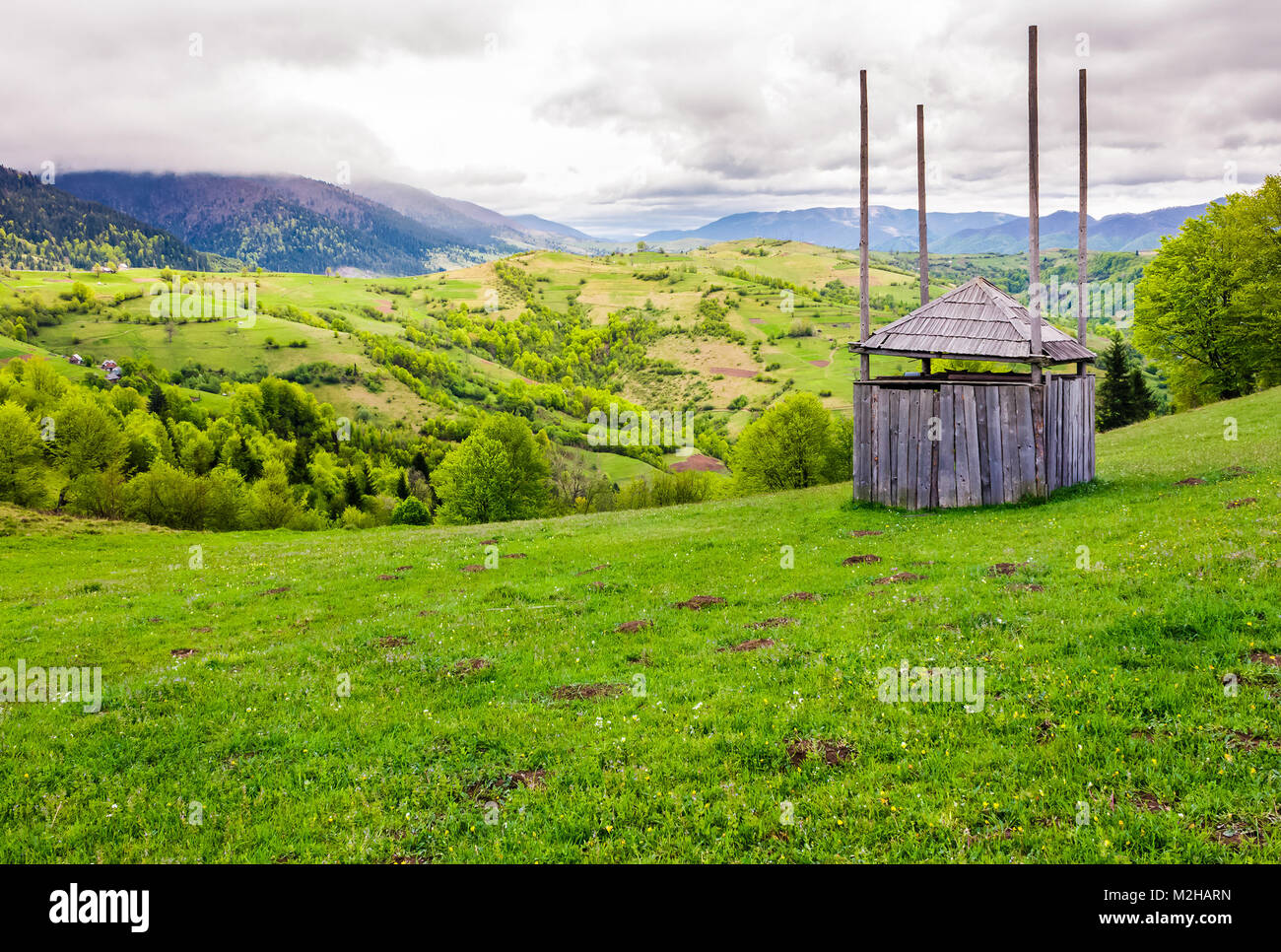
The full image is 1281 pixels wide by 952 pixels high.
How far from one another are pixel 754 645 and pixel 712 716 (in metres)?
3.21

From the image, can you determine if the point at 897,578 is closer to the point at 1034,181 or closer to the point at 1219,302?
the point at 1034,181

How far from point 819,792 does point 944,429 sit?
20.1 metres

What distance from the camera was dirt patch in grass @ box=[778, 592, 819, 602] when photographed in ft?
50.3

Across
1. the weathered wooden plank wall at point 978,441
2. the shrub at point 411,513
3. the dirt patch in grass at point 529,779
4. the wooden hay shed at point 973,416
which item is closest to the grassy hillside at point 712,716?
the dirt patch in grass at point 529,779

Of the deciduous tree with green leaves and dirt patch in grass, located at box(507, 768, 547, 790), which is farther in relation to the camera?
the deciduous tree with green leaves

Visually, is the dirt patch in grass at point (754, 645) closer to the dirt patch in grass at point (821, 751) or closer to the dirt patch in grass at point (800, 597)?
the dirt patch in grass at point (800, 597)

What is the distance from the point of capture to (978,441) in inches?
959

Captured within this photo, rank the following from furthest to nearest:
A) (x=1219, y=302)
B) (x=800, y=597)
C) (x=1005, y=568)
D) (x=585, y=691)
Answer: (x=1219, y=302)
(x=800, y=597)
(x=1005, y=568)
(x=585, y=691)

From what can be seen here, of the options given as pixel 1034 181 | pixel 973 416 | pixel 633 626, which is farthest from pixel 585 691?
pixel 1034 181

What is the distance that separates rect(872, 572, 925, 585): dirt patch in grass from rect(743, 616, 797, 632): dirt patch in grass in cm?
330

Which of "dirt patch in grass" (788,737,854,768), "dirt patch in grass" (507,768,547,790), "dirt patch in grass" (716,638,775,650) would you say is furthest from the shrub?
"dirt patch in grass" (788,737,854,768)

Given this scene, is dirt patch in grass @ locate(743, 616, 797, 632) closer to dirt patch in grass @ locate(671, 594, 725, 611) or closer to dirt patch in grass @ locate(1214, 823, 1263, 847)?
dirt patch in grass @ locate(671, 594, 725, 611)

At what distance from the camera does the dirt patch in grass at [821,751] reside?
26.9 ft

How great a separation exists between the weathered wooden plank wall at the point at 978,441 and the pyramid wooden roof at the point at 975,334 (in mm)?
1296
